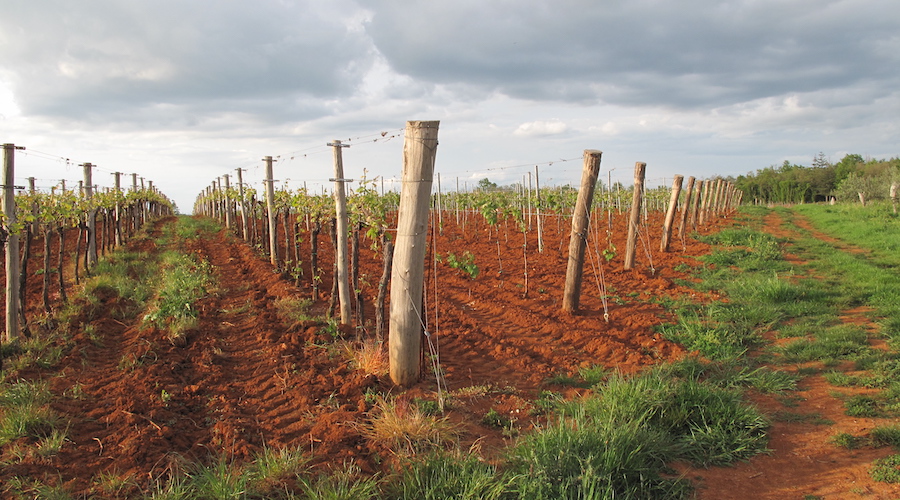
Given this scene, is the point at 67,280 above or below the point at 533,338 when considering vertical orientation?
above

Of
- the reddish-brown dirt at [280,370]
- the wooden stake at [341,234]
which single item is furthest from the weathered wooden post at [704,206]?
the wooden stake at [341,234]

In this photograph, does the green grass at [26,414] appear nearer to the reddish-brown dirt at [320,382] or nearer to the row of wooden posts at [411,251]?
the reddish-brown dirt at [320,382]

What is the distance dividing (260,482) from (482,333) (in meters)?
3.85

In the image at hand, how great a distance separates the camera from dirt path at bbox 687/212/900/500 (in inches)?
132

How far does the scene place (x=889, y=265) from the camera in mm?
10867

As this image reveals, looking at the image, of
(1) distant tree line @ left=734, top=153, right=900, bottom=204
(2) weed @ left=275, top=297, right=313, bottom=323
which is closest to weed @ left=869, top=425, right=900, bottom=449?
(2) weed @ left=275, top=297, right=313, bottom=323

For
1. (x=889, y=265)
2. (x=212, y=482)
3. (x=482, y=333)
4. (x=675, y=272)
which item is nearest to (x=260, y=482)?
(x=212, y=482)

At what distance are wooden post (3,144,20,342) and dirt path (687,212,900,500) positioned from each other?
7.57m

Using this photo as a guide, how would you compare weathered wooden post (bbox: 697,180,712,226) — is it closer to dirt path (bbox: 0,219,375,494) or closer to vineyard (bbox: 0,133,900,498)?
vineyard (bbox: 0,133,900,498)

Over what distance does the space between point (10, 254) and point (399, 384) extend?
17.4ft

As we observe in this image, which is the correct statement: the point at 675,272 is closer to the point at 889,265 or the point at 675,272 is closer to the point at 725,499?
the point at 889,265

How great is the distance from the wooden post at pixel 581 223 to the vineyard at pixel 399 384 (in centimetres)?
3

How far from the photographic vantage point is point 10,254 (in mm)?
6453

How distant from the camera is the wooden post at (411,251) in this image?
473cm
